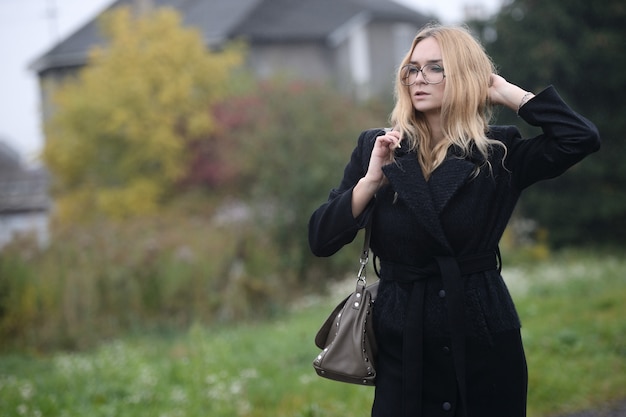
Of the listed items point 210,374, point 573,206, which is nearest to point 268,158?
point 573,206

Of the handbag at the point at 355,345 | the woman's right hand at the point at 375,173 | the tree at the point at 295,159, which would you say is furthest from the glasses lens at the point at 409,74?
the tree at the point at 295,159

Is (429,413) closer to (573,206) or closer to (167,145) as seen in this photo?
(573,206)

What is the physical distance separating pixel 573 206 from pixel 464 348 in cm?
1478

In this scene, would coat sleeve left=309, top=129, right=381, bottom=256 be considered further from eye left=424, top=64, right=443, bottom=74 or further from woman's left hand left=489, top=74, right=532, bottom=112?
woman's left hand left=489, top=74, right=532, bottom=112

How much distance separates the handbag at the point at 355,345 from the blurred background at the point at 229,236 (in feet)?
3.47

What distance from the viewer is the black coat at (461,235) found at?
329 cm

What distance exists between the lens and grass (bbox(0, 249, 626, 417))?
20.3 feet

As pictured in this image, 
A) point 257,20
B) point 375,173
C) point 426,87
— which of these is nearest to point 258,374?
point 375,173

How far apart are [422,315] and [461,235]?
337 millimetres

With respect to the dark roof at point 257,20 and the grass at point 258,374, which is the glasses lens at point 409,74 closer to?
the grass at point 258,374

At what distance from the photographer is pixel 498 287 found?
11.1 feet

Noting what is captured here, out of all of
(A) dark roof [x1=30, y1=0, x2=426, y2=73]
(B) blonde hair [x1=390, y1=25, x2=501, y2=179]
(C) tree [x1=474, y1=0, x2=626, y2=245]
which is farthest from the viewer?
(A) dark roof [x1=30, y1=0, x2=426, y2=73]

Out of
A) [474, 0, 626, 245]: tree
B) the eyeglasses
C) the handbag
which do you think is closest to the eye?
the eyeglasses

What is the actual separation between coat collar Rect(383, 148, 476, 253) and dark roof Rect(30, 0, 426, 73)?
31745mm
